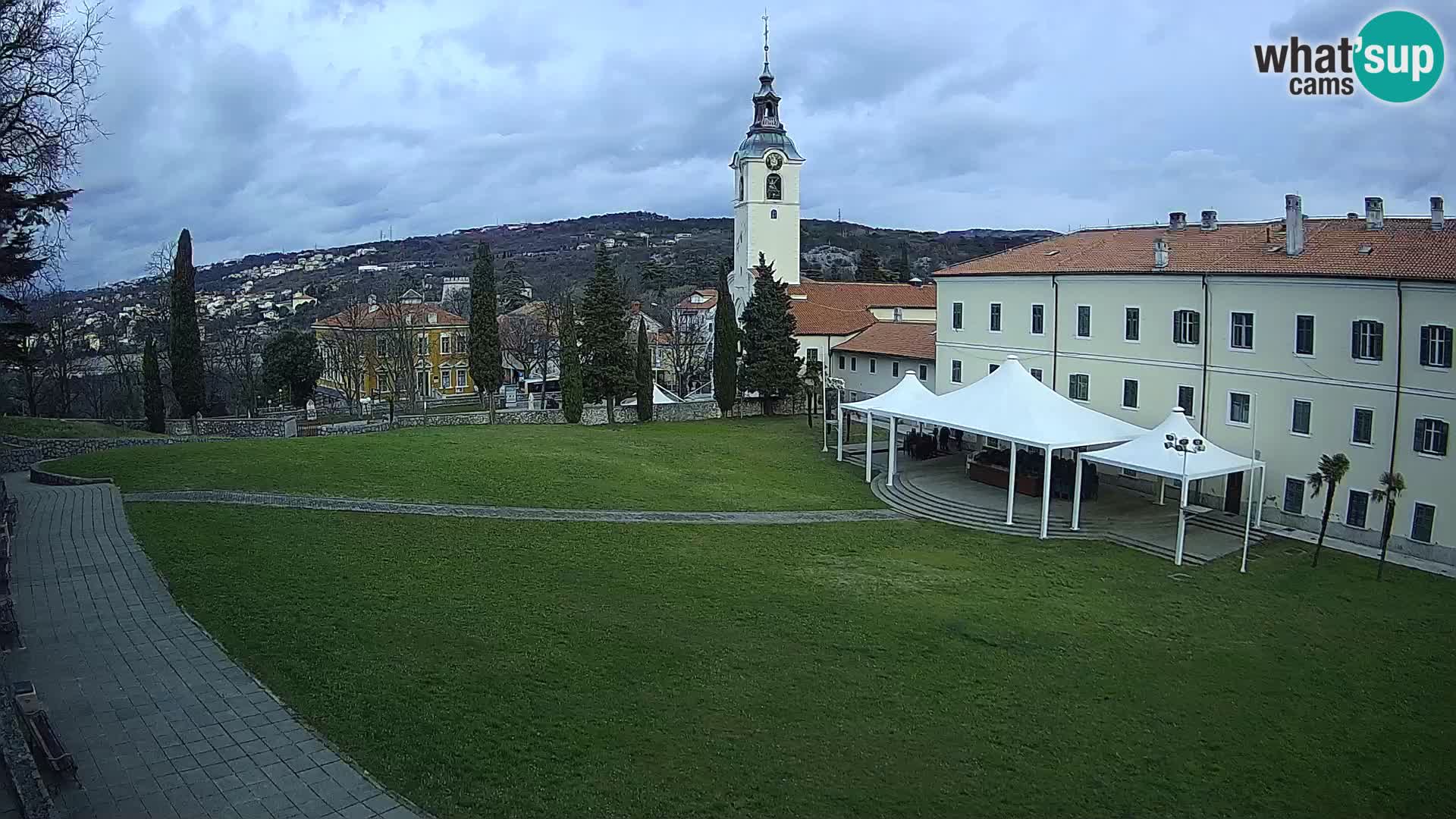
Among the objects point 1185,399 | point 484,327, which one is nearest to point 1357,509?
point 1185,399

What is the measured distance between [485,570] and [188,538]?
538cm

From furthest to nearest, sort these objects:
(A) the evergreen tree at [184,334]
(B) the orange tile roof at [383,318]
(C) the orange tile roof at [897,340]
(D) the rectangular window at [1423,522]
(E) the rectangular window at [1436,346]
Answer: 1. (B) the orange tile roof at [383,318]
2. (C) the orange tile roof at [897,340]
3. (A) the evergreen tree at [184,334]
4. (D) the rectangular window at [1423,522]
5. (E) the rectangular window at [1436,346]

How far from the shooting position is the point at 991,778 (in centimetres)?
964

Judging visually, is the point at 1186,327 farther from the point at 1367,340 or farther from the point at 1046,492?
the point at 1046,492

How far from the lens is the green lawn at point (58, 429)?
→ 26.9m

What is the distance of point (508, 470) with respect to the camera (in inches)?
941

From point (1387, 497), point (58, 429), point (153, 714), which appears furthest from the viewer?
point (58, 429)

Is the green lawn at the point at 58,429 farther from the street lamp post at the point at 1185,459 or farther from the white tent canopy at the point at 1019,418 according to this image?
the street lamp post at the point at 1185,459

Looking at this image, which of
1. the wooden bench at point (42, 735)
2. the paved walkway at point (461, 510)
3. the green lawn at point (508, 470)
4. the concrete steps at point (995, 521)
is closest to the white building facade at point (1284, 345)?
the concrete steps at point (995, 521)

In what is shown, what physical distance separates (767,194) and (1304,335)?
29917 mm

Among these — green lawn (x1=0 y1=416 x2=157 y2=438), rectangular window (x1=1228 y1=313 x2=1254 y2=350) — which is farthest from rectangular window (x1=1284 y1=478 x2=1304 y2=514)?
green lawn (x1=0 y1=416 x2=157 y2=438)

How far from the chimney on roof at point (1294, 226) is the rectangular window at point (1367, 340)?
2.64 metres

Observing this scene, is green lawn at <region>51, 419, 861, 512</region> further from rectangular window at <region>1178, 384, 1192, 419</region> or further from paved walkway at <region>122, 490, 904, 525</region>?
rectangular window at <region>1178, 384, 1192, 419</region>

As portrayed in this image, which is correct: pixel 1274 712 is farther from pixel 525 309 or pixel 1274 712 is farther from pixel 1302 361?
pixel 525 309
